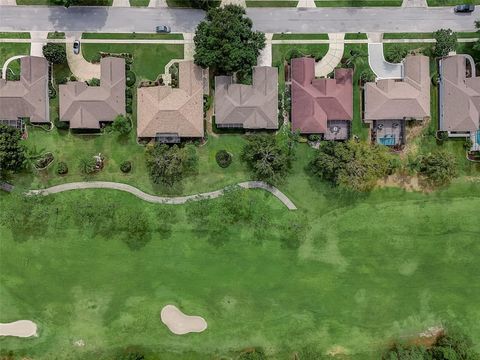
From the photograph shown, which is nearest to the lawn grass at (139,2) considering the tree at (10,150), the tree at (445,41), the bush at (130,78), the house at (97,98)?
the house at (97,98)

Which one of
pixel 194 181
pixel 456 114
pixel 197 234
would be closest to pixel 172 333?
pixel 197 234

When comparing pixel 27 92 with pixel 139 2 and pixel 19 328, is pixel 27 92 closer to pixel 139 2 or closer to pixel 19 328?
pixel 139 2

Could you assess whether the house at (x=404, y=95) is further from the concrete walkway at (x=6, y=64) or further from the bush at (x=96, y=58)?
the concrete walkway at (x=6, y=64)

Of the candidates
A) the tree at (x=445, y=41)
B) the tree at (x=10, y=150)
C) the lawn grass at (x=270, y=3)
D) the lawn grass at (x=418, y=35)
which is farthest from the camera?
the lawn grass at (x=418, y=35)

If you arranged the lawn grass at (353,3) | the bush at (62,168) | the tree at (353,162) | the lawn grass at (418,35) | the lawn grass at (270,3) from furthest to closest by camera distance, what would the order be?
the lawn grass at (418,35)
the lawn grass at (353,3)
the lawn grass at (270,3)
the bush at (62,168)
the tree at (353,162)

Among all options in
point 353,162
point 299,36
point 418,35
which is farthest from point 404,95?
point 299,36
